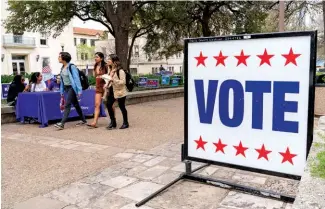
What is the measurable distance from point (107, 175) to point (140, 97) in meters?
8.68

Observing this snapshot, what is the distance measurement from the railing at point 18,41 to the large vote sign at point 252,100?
40610mm

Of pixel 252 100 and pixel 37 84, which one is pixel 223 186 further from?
pixel 37 84

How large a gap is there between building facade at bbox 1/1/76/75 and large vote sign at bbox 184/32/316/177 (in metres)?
38.7

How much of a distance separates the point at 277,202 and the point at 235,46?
1.56 m

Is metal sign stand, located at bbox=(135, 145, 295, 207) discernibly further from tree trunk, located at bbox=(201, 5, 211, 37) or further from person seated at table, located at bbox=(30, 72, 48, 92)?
tree trunk, located at bbox=(201, 5, 211, 37)

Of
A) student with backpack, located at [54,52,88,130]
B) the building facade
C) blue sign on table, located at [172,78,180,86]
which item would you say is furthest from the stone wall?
the building facade

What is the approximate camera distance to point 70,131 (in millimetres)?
7137

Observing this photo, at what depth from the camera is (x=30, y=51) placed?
140ft

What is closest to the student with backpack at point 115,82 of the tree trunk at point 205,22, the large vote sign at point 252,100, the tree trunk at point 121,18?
the large vote sign at point 252,100

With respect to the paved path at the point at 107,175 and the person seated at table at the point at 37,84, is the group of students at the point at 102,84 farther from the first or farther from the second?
the person seated at table at the point at 37,84

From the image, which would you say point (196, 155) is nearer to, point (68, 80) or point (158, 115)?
point (68, 80)

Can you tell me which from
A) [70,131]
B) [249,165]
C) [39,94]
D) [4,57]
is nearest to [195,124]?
[249,165]

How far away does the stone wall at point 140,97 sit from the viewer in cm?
842

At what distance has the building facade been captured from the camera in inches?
1565
